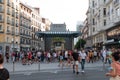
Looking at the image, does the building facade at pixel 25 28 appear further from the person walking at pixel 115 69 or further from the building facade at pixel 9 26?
the person walking at pixel 115 69

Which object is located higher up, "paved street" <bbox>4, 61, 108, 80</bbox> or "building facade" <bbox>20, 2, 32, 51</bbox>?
"building facade" <bbox>20, 2, 32, 51</bbox>

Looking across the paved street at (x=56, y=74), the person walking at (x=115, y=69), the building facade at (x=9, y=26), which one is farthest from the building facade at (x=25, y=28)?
the person walking at (x=115, y=69)

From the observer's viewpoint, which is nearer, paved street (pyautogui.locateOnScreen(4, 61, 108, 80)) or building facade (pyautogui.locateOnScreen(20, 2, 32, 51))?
paved street (pyautogui.locateOnScreen(4, 61, 108, 80))

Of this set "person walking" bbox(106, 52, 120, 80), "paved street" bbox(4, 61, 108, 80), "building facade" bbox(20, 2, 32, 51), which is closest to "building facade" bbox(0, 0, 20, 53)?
"building facade" bbox(20, 2, 32, 51)

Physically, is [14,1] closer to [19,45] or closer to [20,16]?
[20,16]

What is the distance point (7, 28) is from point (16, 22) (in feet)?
25.7

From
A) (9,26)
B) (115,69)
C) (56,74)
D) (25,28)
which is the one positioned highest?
(25,28)

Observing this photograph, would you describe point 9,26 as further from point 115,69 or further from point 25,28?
point 115,69

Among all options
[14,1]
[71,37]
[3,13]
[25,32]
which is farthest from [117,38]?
[25,32]

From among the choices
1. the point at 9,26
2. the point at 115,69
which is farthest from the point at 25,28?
the point at 115,69

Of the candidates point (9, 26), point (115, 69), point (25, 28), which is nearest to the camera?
point (115, 69)

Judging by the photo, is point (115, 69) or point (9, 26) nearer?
point (115, 69)

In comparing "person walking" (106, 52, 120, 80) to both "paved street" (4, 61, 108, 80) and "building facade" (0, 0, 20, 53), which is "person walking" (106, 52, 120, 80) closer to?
"paved street" (4, 61, 108, 80)

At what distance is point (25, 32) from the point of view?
102 metres
